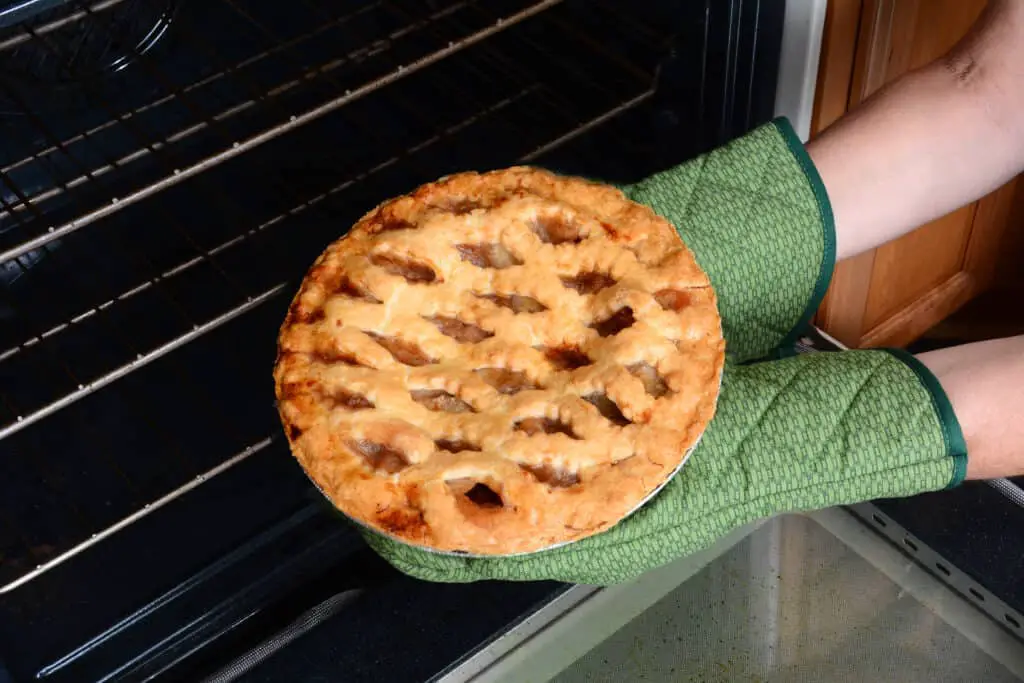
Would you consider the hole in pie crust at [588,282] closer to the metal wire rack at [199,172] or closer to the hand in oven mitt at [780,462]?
the hand in oven mitt at [780,462]

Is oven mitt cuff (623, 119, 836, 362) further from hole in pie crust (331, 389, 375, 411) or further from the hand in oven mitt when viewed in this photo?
hole in pie crust (331, 389, 375, 411)

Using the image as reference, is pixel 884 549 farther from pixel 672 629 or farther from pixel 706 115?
pixel 706 115

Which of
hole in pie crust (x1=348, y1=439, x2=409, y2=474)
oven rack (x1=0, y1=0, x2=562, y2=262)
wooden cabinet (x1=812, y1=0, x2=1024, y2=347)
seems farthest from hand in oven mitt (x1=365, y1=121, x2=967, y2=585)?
wooden cabinet (x1=812, y1=0, x2=1024, y2=347)

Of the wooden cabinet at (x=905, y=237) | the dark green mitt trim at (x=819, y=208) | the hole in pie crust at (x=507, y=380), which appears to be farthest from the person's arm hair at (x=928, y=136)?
the hole in pie crust at (x=507, y=380)

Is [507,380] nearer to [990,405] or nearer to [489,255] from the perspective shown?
[489,255]

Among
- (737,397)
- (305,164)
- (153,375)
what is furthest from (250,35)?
(737,397)

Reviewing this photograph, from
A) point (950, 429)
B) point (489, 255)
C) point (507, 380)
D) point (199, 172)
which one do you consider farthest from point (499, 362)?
point (199, 172)
